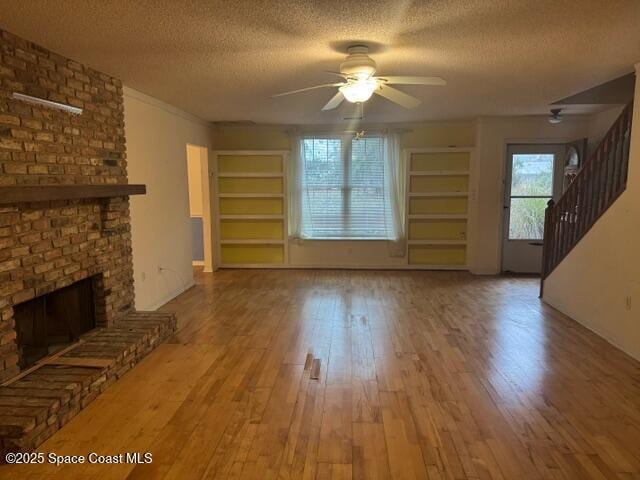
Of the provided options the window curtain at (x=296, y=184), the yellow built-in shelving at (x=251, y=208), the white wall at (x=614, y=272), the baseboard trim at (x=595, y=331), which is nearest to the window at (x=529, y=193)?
the baseboard trim at (x=595, y=331)

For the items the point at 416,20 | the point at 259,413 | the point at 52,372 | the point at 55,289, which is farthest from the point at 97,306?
the point at 416,20

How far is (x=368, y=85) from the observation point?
301cm

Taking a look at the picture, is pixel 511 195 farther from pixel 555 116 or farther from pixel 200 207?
pixel 200 207

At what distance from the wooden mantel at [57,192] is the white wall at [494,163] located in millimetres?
4920

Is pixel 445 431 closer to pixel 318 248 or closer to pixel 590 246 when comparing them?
pixel 590 246

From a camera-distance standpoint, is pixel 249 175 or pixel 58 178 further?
pixel 249 175

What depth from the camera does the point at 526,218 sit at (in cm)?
654

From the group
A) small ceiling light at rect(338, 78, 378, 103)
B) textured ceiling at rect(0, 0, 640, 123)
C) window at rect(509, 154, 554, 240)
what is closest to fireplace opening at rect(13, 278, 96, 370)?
textured ceiling at rect(0, 0, 640, 123)

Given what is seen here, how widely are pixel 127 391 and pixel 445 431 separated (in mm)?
2099

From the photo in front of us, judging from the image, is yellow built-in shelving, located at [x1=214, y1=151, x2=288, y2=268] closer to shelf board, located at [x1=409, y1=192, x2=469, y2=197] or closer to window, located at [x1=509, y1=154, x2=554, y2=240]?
shelf board, located at [x1=409, y1=192, x2=469, y2=197]

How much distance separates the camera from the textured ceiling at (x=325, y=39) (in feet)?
7.43

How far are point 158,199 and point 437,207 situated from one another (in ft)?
14.0

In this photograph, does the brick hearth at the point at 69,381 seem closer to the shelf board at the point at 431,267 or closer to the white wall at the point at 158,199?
the white wall at the point at 158,199

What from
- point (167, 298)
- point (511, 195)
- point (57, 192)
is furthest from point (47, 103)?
point (511, 195)
